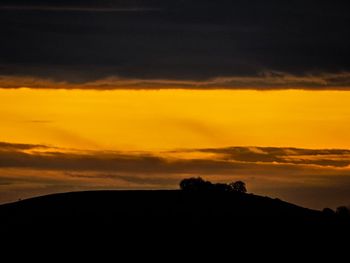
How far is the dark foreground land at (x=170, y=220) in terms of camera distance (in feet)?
349

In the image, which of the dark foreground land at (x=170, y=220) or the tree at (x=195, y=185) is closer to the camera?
the dark foreground land at (x=170, y=220)

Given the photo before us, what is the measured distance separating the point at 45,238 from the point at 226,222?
16.0 meters

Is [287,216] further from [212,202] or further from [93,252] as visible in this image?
[93,252]

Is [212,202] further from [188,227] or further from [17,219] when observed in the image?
[17,219]

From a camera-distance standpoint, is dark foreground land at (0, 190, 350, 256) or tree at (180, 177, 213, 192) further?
tree at (180, 177, 213, 192)

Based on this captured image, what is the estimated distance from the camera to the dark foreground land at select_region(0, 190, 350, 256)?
349ft

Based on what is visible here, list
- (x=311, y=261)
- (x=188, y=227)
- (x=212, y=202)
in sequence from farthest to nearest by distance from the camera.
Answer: (x=212, y=202) < (x=188, y=227) < (x=311, y=261)

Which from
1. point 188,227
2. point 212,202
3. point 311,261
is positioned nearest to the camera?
point 311,261

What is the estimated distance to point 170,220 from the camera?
366 feet

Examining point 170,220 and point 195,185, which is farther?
point 195,185

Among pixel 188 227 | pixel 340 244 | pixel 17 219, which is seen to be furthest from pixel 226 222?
pixel 17 219

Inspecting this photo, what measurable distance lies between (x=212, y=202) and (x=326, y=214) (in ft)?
34.1

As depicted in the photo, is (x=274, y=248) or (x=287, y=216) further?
(x=287, y=216)

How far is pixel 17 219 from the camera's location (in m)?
111
